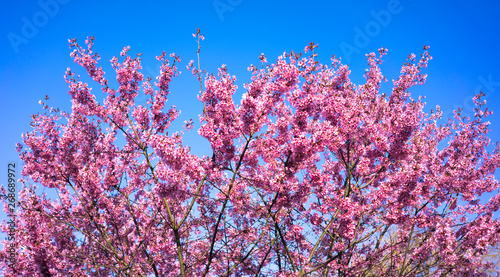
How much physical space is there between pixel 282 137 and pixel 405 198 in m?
2.75

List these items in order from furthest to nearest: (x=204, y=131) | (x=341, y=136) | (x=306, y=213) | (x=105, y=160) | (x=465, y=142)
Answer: (x=465, y=142)
(x=105, y=160)
(x=306, y=213)
(x=341, y=136)
(x=204, y=131)

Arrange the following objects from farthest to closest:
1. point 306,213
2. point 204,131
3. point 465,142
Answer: point 465,142 → point 306,213 → point 204,131

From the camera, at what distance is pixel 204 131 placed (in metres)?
6.81

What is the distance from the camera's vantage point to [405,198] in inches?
275

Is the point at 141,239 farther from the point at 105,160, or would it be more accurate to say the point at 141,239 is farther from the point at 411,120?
the point at 411,120

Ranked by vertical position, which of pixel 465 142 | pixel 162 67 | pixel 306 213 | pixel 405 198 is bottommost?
pixel 405 198

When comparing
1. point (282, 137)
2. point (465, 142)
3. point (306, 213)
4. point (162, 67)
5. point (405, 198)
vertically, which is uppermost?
point (162, 67)

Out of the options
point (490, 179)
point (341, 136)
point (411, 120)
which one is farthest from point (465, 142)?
point (341, 136)

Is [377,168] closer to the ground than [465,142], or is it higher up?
closer to the ground

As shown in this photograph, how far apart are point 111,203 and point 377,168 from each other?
6666 mm

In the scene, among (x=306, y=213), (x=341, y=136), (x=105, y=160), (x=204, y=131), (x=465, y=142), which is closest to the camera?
(x=204, y=131)

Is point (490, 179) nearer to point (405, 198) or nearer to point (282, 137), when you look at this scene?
point (405, 198)

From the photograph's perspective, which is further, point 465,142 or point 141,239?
point 465,142


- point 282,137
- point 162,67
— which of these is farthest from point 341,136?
point 162,67
